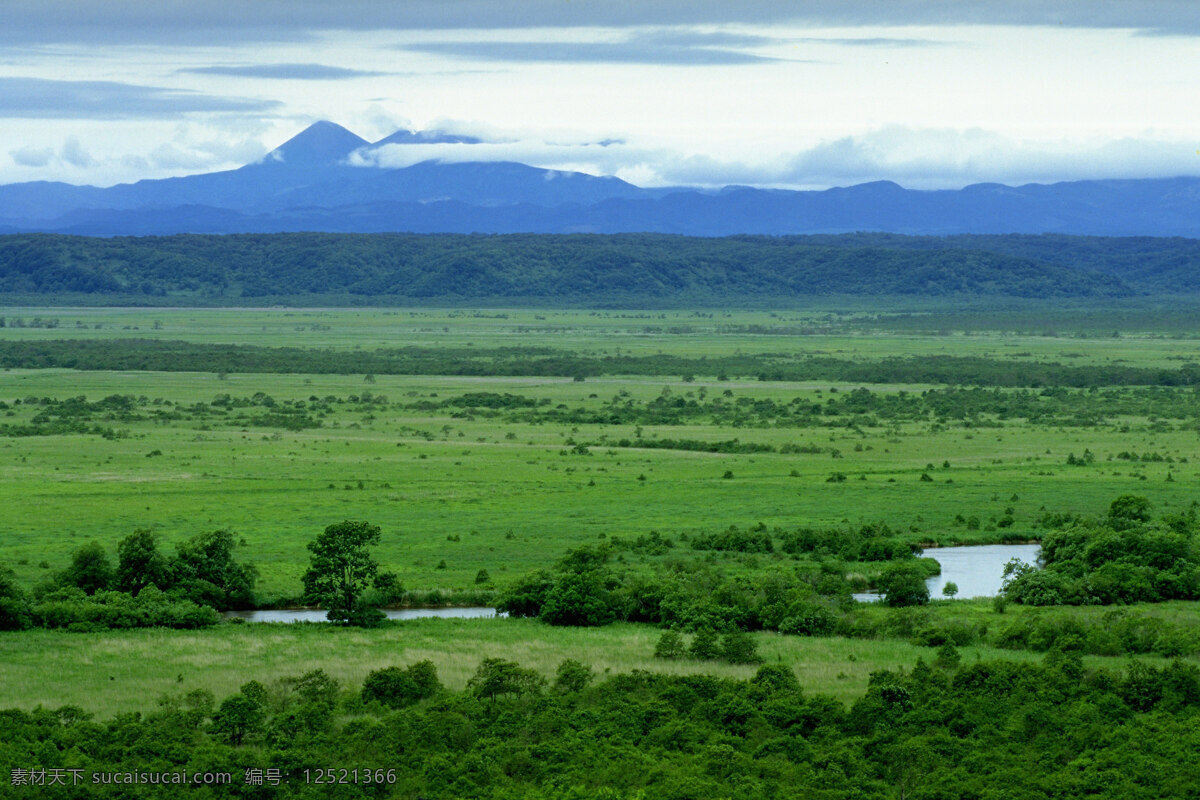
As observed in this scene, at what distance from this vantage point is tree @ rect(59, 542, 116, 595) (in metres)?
42.6

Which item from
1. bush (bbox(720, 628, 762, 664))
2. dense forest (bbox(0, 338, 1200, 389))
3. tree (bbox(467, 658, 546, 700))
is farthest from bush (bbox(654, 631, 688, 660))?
dense forest (bbox(0, 338, 1200, 389))

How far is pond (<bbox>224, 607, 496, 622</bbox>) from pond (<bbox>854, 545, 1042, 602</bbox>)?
11.7 meters

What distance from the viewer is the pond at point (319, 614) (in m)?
42.8

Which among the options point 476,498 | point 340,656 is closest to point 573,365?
point 476,498

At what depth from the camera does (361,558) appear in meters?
42.0

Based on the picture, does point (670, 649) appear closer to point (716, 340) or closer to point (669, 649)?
point (669, 649)

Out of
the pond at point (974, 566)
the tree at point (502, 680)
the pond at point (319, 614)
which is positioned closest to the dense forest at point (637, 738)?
the tree at point (502, 680)

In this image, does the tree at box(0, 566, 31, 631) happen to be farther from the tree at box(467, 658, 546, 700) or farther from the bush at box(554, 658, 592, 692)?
the bush at box(554, 658, 592, 692)

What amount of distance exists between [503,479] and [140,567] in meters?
25.8

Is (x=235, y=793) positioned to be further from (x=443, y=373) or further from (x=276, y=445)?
(x=443, y=373)

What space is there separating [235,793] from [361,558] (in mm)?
15694

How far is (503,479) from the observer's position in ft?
219

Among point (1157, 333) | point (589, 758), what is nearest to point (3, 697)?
point (589, 758)

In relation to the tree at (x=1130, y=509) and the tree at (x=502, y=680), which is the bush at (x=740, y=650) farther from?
the tree at (x=1130, y=509)
